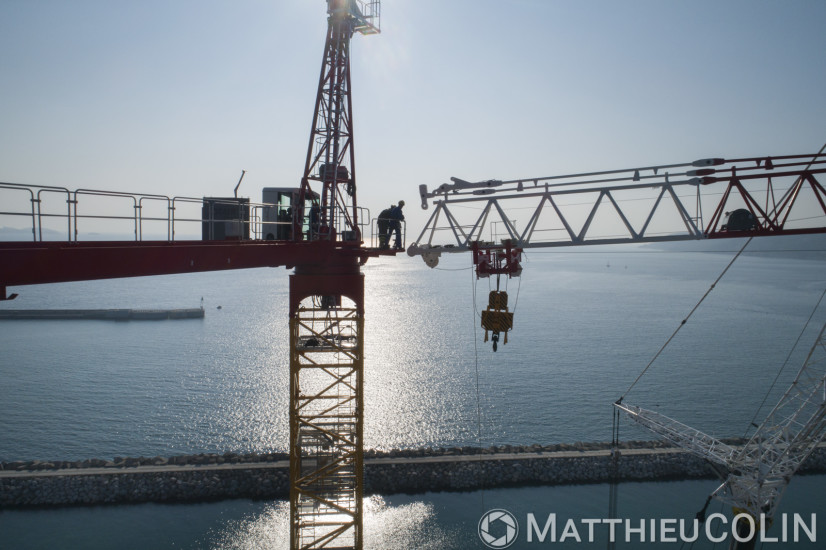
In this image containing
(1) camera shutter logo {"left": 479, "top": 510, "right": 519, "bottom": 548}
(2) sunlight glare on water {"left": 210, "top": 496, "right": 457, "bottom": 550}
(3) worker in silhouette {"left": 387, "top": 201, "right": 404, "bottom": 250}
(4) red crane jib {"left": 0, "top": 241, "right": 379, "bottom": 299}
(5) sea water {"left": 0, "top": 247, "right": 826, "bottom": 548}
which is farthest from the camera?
(5) sea water {"left": 0, "top": 247, "right": 826, "bottom": 548}

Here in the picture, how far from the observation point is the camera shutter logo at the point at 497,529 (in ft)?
75.6

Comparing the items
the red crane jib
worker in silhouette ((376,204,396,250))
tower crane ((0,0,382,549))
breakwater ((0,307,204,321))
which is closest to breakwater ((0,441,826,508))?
tower crane ((0,0,382,549))

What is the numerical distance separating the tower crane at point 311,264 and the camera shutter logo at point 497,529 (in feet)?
29.3

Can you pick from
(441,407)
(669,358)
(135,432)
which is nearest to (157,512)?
(135,432)

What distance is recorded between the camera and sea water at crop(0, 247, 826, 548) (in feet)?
79.7

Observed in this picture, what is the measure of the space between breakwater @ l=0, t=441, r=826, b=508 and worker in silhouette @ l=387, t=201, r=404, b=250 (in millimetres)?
16127

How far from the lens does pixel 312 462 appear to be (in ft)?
53.9

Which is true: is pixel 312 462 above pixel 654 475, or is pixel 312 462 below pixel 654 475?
above

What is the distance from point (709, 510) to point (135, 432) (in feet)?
121

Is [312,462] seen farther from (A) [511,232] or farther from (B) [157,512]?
(B) [157,512]

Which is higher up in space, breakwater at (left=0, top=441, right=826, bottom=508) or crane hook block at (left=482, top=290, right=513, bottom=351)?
crane hook block at (left=482, top=290, right=513, bottom=351)

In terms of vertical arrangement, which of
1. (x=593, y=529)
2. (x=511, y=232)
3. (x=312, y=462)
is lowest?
(x=593, y=529)

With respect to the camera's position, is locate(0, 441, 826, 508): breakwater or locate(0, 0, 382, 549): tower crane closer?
locate(0, 0, 382, 549): tower crane

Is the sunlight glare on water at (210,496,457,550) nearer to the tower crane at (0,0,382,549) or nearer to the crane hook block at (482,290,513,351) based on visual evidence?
the tower crane at (0,0,382,549)
